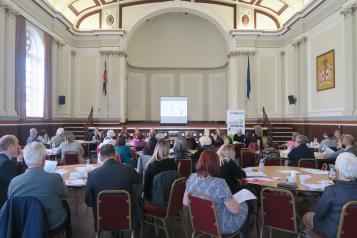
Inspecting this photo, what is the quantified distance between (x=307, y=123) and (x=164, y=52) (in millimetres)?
9255

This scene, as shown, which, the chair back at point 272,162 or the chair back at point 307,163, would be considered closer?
the chair back at point 307,163

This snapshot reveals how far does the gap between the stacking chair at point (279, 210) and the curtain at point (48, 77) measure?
1096 cm

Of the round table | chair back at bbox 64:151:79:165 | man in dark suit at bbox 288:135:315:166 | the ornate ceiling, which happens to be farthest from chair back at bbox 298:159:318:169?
the ornate ceiling

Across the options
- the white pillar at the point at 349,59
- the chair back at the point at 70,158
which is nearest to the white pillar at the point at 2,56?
the chair back at the point at 70,158

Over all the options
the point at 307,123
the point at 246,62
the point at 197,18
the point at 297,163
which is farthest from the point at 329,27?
the point at 197,18

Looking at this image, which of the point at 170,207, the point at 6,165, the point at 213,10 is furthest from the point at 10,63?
the point at 213,10

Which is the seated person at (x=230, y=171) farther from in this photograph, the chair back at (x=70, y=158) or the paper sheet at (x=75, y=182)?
the chair back at (x=70, y=158)

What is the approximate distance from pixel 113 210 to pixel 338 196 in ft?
6.90

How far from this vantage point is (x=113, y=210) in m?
3.13

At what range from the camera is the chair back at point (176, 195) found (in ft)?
11.4

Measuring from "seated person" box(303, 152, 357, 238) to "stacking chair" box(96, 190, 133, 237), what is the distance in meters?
1.82

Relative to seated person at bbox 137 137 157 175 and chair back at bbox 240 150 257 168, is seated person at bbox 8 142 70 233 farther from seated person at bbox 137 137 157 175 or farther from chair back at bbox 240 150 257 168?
chair back at bbox 240 150 257 168

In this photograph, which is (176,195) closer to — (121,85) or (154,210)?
(154,210)

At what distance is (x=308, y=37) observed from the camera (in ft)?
40.4
